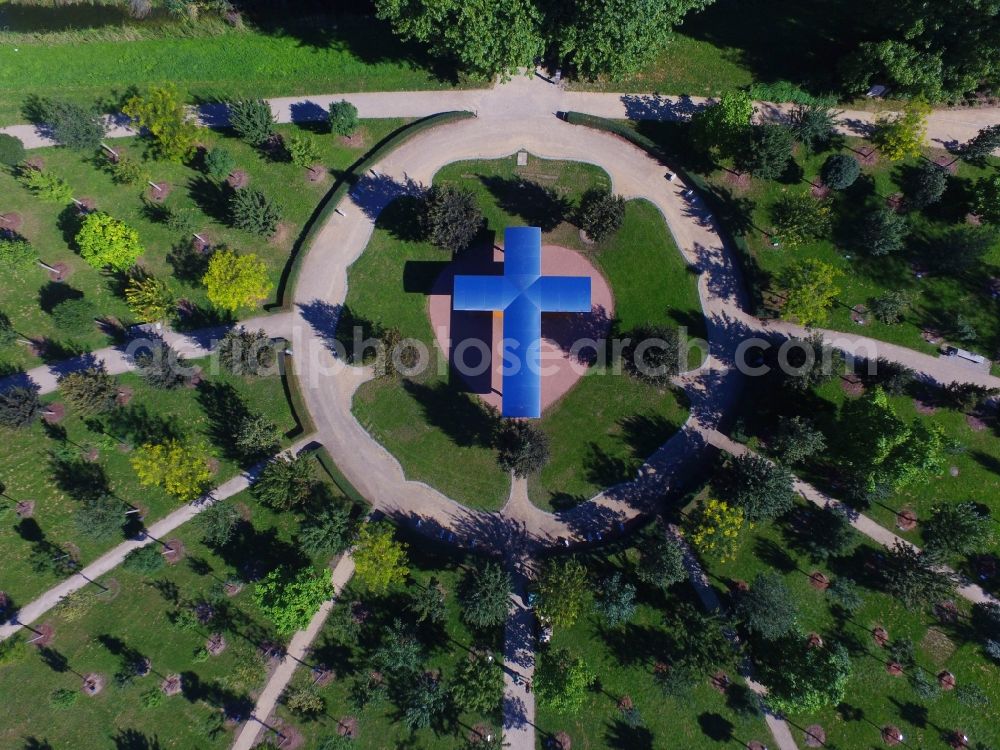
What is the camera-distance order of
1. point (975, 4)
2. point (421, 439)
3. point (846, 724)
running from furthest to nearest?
point (421, 439)
point (846, 724)
point (975, 4)

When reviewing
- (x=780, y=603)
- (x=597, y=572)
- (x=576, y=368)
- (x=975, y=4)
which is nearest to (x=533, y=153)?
(x=576, y=368)

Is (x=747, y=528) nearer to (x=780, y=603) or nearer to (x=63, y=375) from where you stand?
(x=780, y=603)

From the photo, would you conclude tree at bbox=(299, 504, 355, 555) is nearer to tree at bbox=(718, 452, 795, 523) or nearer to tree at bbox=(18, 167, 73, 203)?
tree at bbox=(718, 452, 795, 523)

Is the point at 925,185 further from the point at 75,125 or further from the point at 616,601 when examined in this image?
the point at 75,125

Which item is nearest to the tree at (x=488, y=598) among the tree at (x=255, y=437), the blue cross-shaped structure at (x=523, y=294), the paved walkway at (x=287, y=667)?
the paved walkway at (x=287, y=667)

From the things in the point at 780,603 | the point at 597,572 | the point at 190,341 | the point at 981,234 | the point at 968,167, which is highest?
the point at 968,167

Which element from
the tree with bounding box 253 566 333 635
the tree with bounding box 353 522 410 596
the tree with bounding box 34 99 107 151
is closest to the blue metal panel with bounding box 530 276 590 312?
the tree with bounding box 353 522 410 596
